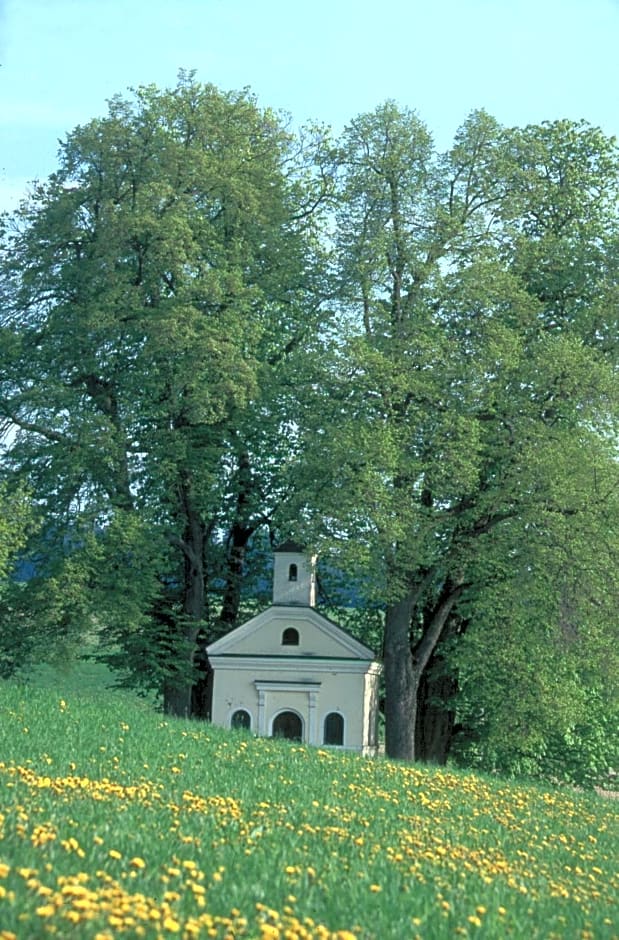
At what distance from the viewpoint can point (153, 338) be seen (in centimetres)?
3759

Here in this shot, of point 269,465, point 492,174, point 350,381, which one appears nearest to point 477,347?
point 350,381

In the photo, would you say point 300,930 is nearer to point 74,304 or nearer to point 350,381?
point 350,381

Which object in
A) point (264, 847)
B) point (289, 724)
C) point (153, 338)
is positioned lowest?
point (264, 847)

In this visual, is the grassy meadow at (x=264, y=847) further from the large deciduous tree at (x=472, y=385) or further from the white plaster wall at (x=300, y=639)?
the white plaster wall at (x=300, y=639)

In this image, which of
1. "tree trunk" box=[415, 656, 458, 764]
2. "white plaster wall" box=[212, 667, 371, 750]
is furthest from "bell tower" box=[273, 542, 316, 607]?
"tree trunk" box=[415, 656, 458, 764]

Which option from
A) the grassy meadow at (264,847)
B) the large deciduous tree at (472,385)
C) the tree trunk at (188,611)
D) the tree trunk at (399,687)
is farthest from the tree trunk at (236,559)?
the grassy meadow at (264,847)

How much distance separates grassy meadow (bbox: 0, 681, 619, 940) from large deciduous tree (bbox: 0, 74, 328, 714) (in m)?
19.1

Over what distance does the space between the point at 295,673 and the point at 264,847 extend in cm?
3441

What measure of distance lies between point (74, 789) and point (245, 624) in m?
31.5

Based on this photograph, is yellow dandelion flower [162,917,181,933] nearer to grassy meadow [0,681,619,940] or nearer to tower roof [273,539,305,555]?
grassy meadow [0,681,619,940]

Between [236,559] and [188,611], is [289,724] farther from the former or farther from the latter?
[236,559]

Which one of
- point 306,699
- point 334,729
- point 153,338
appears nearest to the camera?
point 153,338

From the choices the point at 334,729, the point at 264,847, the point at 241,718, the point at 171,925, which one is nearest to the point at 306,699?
the point at 334,729

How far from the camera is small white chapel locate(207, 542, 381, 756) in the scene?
44188mm
